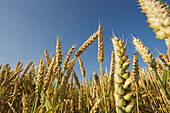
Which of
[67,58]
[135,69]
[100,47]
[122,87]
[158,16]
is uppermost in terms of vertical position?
[100,47]

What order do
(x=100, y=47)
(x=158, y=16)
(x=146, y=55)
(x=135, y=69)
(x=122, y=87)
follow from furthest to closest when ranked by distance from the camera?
(x=100, y=47) < (x=135, y=69) < (x=146, y=55) < (x=122, y=87) < (x=158, y=16)

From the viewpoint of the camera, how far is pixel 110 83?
1625mm

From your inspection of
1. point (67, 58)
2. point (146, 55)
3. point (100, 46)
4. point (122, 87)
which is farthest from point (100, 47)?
point (122, 87)

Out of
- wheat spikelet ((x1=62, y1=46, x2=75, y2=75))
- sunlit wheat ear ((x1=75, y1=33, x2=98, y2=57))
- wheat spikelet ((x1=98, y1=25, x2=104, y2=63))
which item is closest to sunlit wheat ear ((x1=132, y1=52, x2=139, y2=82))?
wheat spikelet ((x1=98, y1=25, x2=104, y2=63))

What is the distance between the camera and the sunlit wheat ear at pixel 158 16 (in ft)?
1.51

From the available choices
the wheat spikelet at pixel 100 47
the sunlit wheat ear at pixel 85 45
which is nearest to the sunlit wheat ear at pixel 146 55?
the wheat spikelet at pixel 100 47

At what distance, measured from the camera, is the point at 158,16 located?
0.49 metres

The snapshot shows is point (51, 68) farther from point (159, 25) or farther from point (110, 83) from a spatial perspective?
point (159, 25)

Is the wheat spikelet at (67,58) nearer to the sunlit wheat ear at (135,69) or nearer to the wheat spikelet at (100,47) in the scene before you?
the wheat spikelet at (100,47)

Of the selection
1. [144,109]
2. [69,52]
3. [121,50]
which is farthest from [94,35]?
[144,109]

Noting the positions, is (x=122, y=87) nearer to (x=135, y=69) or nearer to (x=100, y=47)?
(x=135, y=69)

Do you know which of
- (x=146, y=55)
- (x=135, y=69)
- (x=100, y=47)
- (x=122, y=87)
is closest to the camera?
(x=122, y=87)

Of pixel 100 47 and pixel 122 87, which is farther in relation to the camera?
pixel 100 47

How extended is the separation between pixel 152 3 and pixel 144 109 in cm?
146
